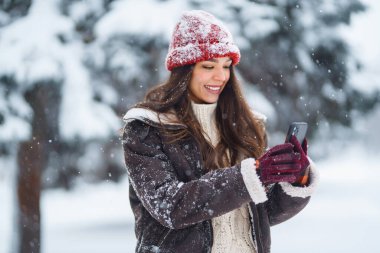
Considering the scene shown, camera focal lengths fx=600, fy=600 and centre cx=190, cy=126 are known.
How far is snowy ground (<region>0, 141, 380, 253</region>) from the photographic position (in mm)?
8195

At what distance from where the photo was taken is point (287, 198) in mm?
2199

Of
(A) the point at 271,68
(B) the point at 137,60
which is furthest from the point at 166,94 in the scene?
Result: (A) the point at 271,68

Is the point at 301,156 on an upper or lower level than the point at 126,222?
lower

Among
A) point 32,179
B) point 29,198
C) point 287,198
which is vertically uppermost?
point 32,179

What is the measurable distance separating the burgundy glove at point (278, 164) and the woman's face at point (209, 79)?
0.45m

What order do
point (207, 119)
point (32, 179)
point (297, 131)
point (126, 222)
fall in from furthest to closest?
1. point (126, 222)
2. point (32, 179)
3. point (207, 119)
4. point (297, 131)

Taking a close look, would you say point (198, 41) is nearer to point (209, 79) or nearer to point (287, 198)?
point (209, 79)

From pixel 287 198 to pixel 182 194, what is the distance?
0.47 meters

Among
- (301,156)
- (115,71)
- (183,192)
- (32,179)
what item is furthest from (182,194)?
(32,179)

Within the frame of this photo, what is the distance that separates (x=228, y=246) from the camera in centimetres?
217

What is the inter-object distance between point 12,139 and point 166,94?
3630 mm

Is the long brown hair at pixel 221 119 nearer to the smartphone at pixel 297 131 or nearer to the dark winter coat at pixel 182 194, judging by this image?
the dark winter coat at pixel 182 194

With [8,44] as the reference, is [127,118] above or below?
below

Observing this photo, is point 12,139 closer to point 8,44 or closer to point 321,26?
point 8,44
